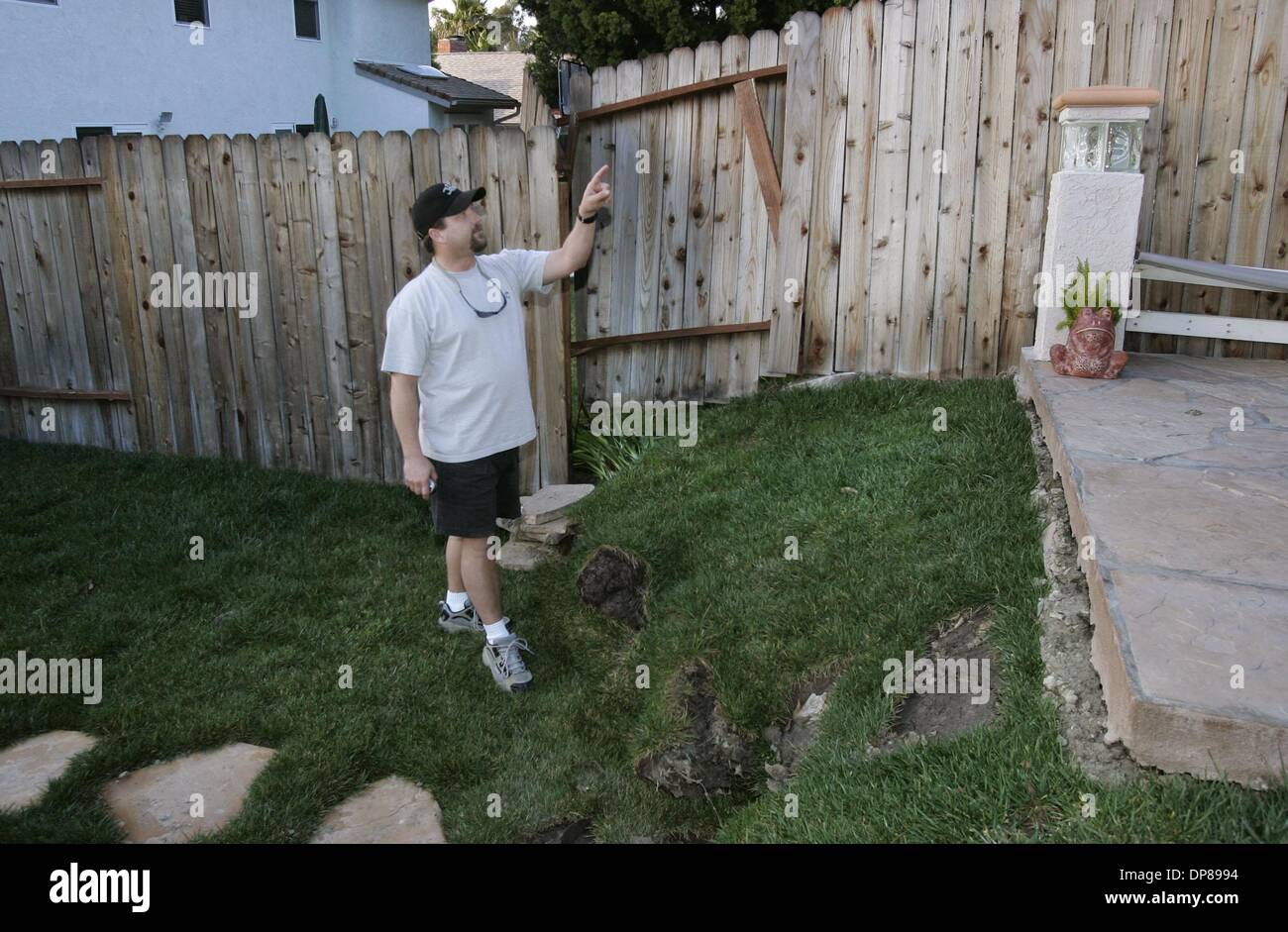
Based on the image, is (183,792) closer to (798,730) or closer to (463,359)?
(463,359)

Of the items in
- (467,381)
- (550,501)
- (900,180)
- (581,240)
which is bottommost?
(550,501)

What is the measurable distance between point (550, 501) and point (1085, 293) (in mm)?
3007

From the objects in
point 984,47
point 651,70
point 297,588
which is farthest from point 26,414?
point 984,47

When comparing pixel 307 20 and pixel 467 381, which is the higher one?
pixel 307 20

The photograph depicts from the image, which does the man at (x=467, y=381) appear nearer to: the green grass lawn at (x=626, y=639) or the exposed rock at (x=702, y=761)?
the green grass lawn at (x=626, y=639)

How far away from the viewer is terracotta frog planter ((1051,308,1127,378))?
Result: 4.64 meters

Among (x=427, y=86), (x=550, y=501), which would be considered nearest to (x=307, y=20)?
(x=427, y=86)

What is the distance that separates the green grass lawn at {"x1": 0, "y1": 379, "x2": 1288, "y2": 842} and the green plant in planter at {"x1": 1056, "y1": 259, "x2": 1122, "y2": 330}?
0.57m

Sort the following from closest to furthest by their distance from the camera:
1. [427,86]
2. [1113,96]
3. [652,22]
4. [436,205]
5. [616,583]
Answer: [436,205] < [616,583] < [1113,96] < [427,86] < [652,22]

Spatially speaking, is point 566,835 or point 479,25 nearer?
point 566,835

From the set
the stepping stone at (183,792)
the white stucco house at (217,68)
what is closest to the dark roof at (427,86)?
the white stucco house at (217,68)

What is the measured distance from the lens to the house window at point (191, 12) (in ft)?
48.9

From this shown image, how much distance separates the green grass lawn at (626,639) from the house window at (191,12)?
12041mm

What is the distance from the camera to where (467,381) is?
12.7 ft
